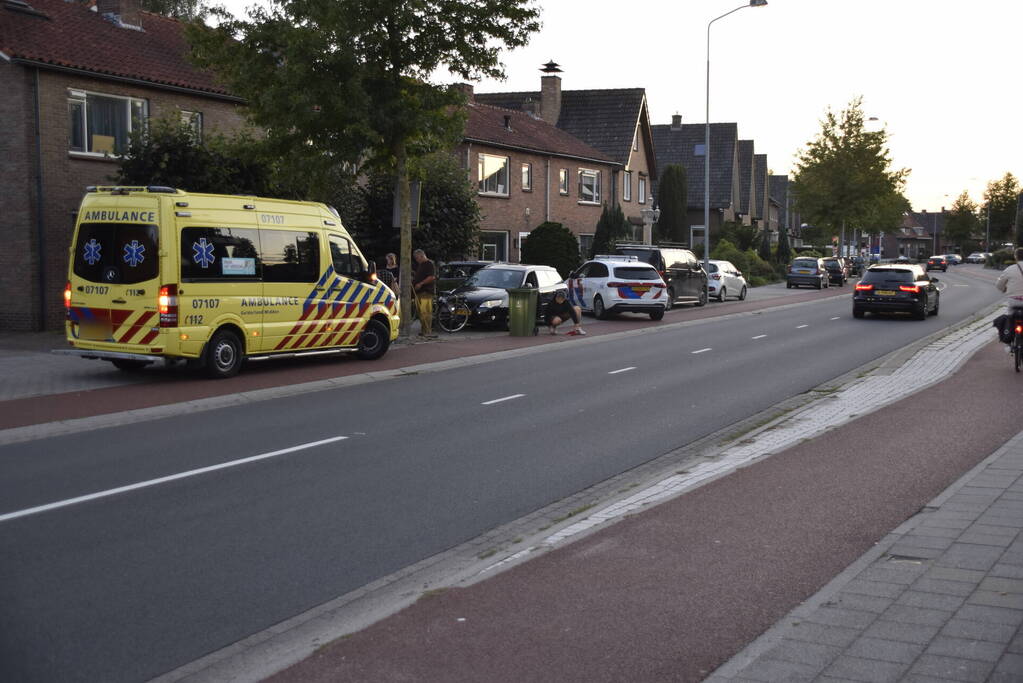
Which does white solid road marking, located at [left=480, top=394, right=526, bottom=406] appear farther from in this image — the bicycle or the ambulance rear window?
the bicycle

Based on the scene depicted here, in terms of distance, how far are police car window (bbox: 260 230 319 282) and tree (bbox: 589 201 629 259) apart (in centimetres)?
2697

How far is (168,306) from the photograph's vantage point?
14.3 m

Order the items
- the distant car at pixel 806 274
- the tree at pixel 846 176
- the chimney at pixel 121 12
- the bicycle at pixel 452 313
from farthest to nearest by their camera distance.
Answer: the tree at pixel 846 176
the distant car at pixel 806 274
the chimney at pixel 121 12
the bicycle at pixel 452 313

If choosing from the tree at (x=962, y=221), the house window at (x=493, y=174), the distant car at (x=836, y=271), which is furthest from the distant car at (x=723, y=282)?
the tree at (x=962, y=221)

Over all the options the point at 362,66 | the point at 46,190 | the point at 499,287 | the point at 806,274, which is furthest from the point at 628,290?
the point at 806,274

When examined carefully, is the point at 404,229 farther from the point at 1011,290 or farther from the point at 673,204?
the point at 673,204

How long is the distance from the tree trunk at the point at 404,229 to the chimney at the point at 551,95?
35.5m

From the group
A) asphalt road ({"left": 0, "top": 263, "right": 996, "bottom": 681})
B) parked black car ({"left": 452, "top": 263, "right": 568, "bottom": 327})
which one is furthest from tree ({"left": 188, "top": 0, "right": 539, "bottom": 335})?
asphalt road ({"left": 0, "top": 263, "right": 996, "bottom": 681})

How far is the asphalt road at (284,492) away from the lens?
16.7 ft

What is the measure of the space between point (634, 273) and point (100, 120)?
13.6 m

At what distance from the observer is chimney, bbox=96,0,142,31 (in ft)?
89.0

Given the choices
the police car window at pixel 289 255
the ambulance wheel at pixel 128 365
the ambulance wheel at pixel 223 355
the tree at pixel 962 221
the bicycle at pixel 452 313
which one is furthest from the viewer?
the tree at pixel 962 221

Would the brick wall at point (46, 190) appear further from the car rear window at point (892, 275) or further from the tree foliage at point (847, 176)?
the tree foliage at point (847, 176)

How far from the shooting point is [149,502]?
7.48 metres
